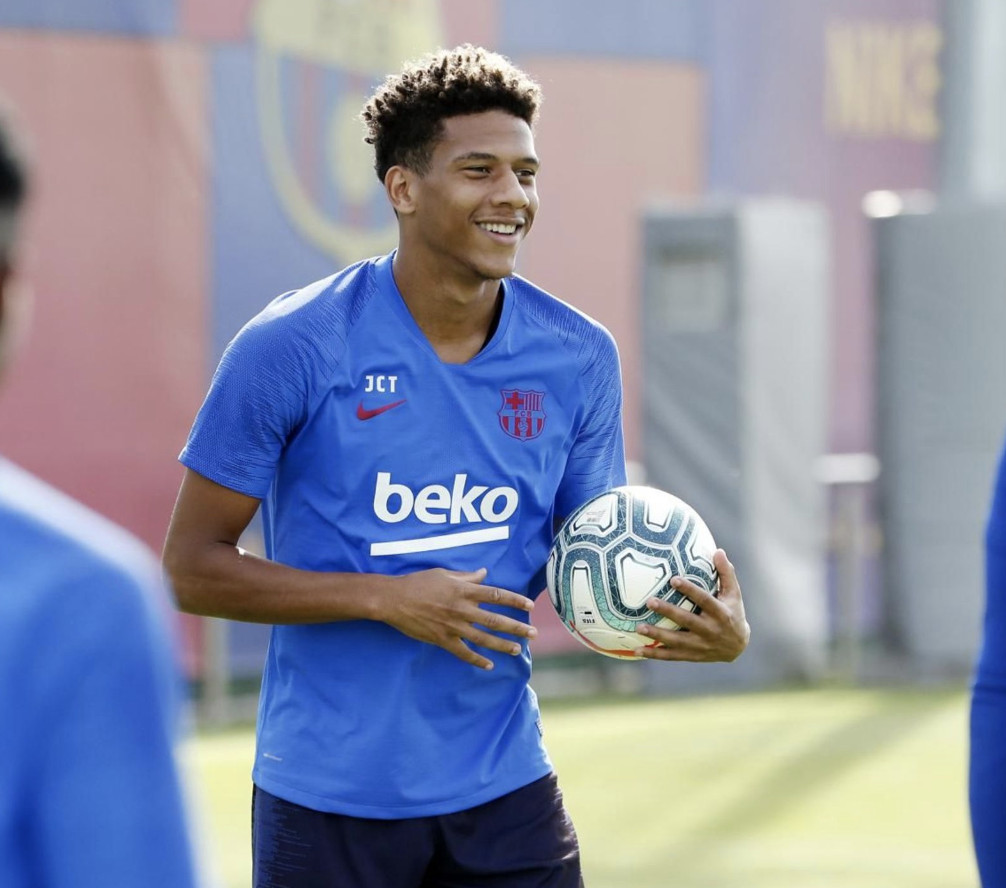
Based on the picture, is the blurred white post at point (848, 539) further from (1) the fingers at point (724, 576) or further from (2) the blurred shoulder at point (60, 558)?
(2) the blurred shoulder at point (60, 558)

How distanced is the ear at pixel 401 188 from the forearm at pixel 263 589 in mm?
744

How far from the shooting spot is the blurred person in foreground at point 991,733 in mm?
2156

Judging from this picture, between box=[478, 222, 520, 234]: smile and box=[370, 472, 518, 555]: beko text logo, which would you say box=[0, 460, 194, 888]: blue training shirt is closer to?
box=[370, 472, 518, 555]: beko text logo

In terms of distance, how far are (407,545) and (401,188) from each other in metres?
0.73

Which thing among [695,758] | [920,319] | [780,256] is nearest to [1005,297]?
[920,319]

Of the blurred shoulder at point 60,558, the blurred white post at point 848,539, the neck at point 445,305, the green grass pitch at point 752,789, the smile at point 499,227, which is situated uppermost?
the smile at point 499,227

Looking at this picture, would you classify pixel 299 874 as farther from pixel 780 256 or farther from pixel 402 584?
pixel 780 256

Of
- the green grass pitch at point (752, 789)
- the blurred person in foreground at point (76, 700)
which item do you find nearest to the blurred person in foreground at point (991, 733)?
the blurred person in foreground at point (76, 700)

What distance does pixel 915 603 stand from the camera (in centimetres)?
1110

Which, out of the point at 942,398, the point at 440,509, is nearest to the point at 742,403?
the point at 942,398

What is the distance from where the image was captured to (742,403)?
10.9 metres

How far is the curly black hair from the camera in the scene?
372 centimetres

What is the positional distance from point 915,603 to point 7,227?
1014 cm

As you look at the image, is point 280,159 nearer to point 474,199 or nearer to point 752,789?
point 752,789
